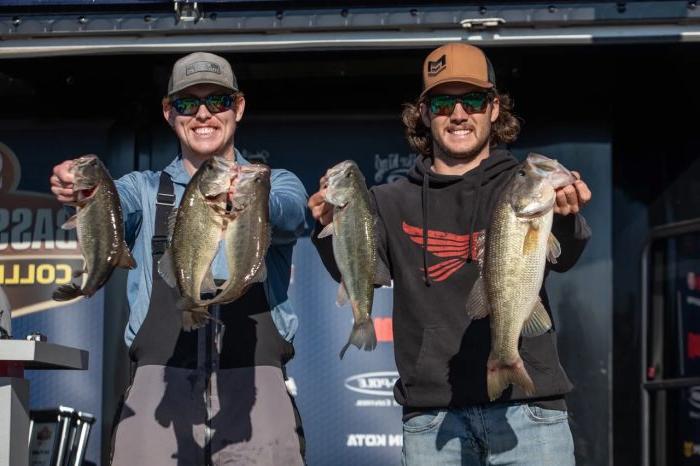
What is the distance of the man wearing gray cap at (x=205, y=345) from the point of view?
4.04 meters

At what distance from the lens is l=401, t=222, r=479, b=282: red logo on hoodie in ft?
13.1

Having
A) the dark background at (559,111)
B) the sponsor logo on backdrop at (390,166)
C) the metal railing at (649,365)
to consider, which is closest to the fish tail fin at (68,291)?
the dark background at (559,111)

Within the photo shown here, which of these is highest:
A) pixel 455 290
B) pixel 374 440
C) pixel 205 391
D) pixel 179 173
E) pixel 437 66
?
pixel 437 66

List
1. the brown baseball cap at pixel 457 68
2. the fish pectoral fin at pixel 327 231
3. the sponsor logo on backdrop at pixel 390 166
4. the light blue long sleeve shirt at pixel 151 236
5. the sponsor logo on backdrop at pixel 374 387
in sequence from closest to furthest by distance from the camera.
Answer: the fish pectoral fin at pixel 327 231 → the light blue long sleeve shirt at pixel 151 236 → the brown baseball cap at pixel 457 68 → the sponsor logo on backdrop at pixel 374 387 → the sponsor logo on backdrop at pixel 390 166

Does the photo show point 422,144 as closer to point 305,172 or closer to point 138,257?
point 138,257

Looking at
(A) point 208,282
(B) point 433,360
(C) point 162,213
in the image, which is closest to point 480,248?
(B) point 433,360

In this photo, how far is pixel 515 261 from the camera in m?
3.71

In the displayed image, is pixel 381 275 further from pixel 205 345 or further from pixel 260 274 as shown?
pixel 205 345

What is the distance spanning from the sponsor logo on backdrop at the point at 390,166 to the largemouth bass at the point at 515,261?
104 inches

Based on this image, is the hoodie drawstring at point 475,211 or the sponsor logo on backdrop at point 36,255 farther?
the sponsor logo on backdrop at point 36,255

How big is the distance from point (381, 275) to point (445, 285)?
235 mm

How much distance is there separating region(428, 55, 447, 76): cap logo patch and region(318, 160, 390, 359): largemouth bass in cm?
65

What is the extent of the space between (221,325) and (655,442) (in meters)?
3.14

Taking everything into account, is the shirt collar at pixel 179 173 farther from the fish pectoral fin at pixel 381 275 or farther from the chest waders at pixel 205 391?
the fish pectoral fin at pixel 381 275
